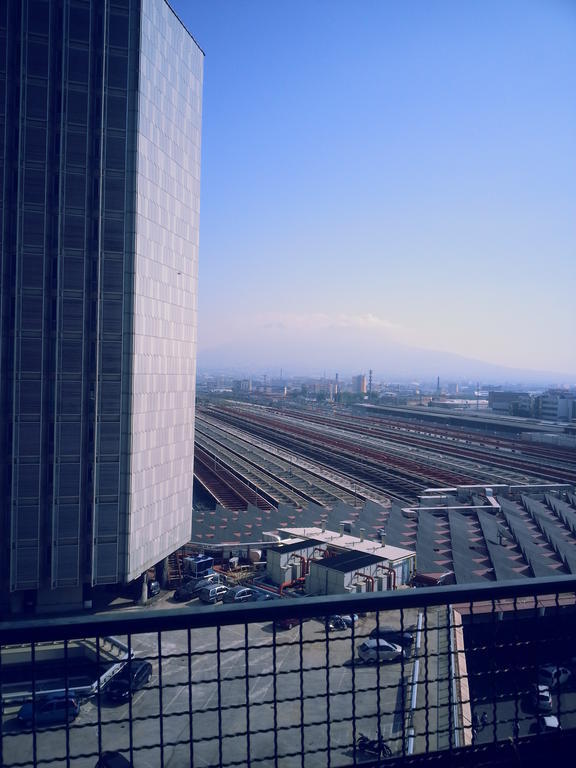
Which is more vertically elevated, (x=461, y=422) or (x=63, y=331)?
(x=63, y=331)

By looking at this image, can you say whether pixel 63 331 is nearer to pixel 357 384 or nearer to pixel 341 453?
pixel 341 453

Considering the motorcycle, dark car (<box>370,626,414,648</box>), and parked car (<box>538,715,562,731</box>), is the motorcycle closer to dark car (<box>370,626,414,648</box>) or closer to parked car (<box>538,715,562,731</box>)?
dark car (<box>370,626,414,648</box>)

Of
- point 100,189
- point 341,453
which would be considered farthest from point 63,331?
point 341,453

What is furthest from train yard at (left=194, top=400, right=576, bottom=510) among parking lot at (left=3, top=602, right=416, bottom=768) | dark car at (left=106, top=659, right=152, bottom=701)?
dark car at (left=106, top=659, right=152, bottom=701)

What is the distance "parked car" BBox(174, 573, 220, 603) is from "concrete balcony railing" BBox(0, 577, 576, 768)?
1.99 meters

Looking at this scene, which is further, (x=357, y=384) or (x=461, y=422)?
(x=357, y=384)

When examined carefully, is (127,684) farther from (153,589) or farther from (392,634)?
(153,589)

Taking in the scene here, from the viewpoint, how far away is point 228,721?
5.16 metres

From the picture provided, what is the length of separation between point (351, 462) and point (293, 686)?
19789 mm

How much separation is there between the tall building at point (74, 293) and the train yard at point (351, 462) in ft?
27.4

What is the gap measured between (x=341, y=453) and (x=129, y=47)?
20.2m

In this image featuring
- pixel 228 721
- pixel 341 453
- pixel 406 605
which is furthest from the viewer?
pixel 341 453

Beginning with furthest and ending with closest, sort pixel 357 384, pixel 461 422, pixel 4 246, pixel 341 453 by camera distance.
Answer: pixel 357 384
pixel 461 422
pixel 341 453
pixel 4 246

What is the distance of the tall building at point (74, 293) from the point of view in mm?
8477
